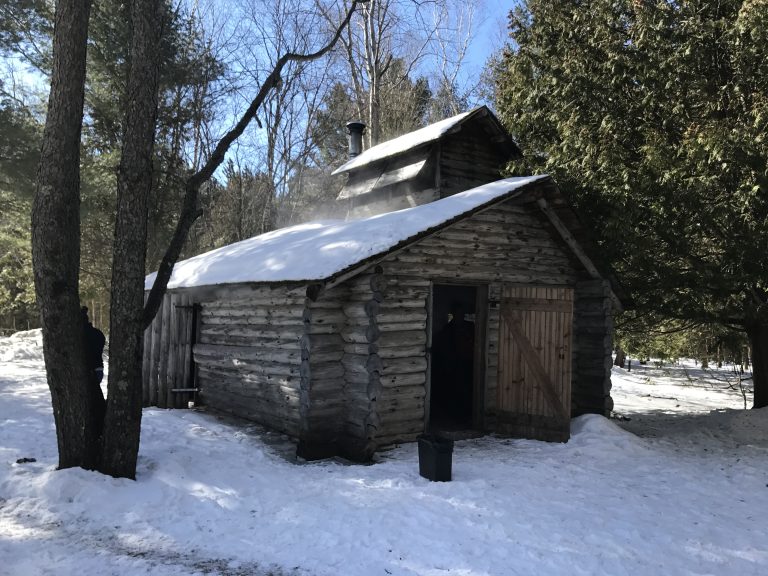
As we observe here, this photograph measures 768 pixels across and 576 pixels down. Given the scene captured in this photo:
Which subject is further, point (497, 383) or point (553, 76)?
point (553, 76)

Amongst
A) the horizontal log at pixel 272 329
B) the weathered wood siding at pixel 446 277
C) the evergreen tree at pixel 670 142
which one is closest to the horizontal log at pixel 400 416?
the weathered wood siding at pixel 446 277

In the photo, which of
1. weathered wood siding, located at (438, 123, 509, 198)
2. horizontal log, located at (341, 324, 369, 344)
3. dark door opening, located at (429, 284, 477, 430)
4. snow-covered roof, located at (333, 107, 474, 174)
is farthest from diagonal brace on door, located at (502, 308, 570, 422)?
snow-covered roof, located at (333, 107, 474, 174)

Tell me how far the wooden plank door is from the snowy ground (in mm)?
421

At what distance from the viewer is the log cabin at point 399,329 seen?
27.1 ft

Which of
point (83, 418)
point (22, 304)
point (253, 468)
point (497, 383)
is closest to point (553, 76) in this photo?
point (497, 383)

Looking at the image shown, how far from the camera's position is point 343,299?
8602 mm

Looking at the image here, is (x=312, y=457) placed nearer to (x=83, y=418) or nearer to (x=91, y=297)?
(x=83, y=418)

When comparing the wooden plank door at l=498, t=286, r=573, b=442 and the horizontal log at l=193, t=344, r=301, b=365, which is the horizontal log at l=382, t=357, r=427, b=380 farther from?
the wooden plank door at l=498, t=286, r=573, b=442

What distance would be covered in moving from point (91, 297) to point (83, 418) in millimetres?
20952

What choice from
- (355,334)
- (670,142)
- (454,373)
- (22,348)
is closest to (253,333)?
(355,334)

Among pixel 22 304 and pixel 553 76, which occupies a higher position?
pixel 553 76

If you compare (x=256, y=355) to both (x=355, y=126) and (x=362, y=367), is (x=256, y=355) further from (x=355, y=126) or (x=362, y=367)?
(x=355, y=126)

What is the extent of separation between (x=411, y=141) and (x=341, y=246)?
25.5ft

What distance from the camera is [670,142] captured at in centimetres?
1020
